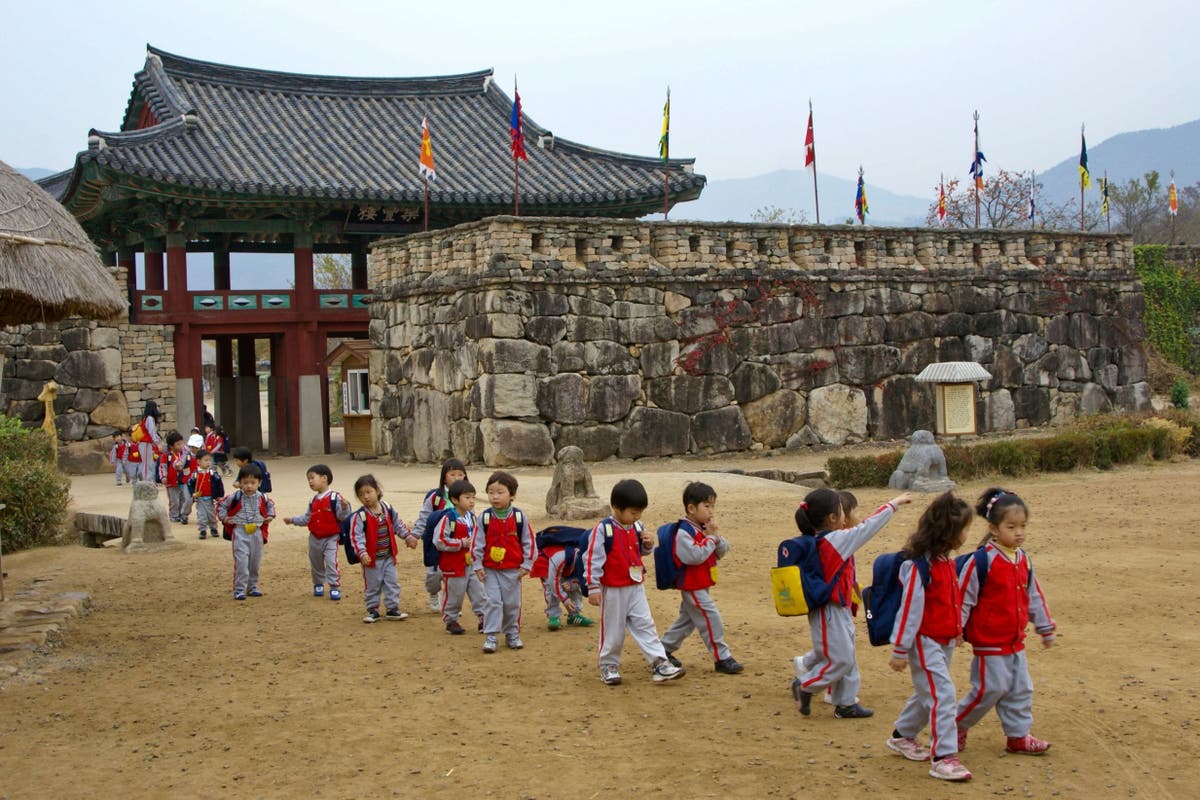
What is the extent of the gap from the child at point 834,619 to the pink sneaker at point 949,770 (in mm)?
910

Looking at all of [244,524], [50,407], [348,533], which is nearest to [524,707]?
[348,533]

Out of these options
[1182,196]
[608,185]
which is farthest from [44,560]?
[1182,196]

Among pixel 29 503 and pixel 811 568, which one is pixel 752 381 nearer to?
pixel 29 503

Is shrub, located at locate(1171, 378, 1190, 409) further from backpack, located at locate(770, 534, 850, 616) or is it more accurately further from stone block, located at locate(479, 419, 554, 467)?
backpack, located at locate(770, 534, 850, 616)

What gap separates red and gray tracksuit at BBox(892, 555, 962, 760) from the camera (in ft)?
17.9

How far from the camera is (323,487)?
975 centimetres

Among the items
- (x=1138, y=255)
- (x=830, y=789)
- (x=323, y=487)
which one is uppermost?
(x=1138, y=255)

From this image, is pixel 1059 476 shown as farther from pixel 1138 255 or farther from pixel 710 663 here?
pixel 1138 255

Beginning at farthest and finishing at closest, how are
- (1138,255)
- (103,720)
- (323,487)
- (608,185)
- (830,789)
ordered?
1. (1138,255)
2. (608,185)
3. (323,487)
4. (103,720)
5. (830,789)

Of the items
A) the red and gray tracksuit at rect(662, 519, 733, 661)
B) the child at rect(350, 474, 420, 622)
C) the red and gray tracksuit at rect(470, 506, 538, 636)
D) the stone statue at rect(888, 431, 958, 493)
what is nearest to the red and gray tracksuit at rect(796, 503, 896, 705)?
the red and gray tracksuit at rect(662, 519, 733, 661)

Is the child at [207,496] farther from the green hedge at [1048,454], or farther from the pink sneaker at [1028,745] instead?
the pink sneaker at [1028,745]

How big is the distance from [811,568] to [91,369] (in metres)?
19.4

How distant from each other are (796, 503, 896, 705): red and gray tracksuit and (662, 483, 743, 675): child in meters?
0.84

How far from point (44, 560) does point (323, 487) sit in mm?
4967
